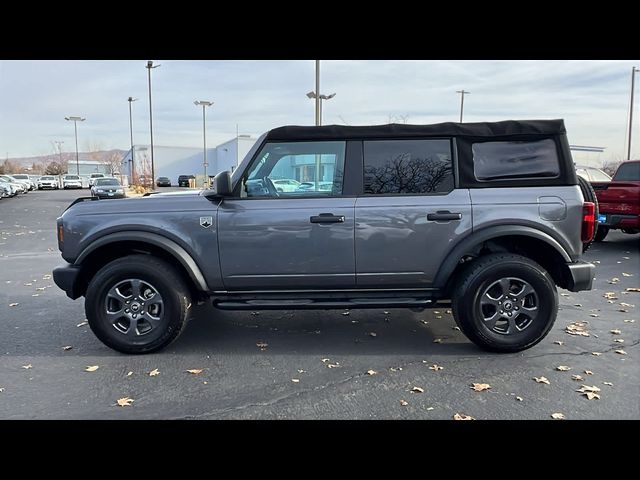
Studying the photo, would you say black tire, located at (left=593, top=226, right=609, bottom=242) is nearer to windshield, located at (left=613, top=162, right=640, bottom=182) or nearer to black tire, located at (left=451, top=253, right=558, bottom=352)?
windshield, located at (left=613, top=162, right=640, bottom=182)

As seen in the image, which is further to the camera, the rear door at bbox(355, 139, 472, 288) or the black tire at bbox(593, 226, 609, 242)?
the black tire at bbox(593, 226, 609, 242)

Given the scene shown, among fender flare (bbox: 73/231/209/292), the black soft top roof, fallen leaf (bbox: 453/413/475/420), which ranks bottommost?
fallen leaf (bbox: 453/413/475/420)

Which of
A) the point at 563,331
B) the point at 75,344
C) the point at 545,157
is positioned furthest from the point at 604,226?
the point at 75,344

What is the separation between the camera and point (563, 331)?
4902 mm

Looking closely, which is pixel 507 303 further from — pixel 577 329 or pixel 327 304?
pixel 327 304

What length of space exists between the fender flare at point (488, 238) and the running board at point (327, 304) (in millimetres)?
388

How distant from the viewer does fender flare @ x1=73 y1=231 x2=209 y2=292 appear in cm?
420

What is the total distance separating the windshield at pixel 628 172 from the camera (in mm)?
10289

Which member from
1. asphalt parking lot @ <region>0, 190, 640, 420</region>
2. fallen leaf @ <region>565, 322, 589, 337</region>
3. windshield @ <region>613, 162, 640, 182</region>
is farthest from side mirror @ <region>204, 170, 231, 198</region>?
windshield @ <region>613, 162, 640, 182</region>

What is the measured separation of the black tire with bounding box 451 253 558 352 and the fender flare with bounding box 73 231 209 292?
94.3 inches

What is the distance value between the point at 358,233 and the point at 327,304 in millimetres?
703

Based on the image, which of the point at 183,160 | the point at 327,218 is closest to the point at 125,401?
the point at 327,218
